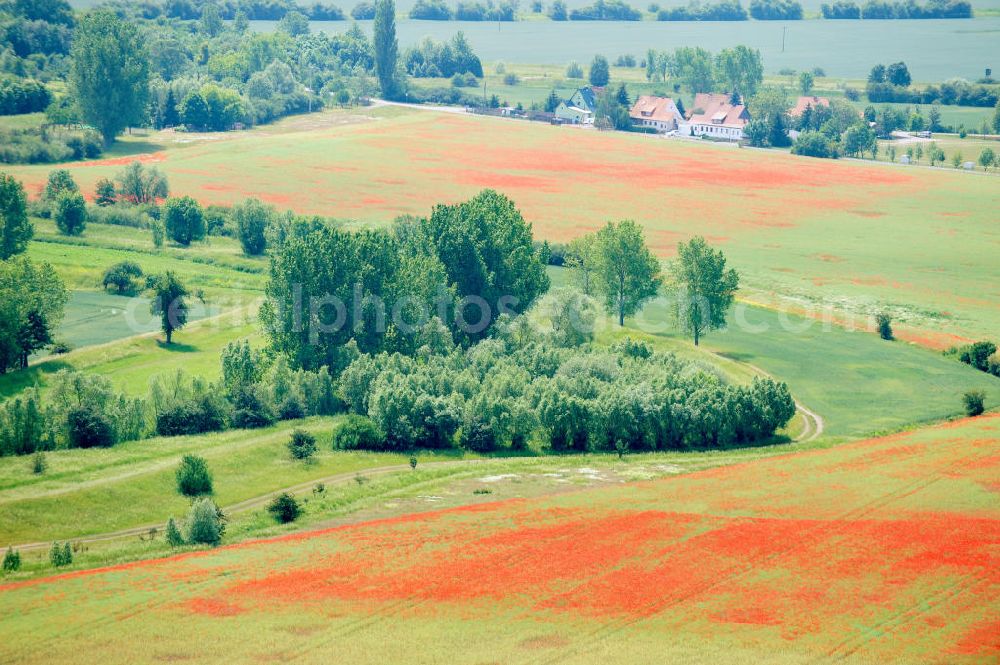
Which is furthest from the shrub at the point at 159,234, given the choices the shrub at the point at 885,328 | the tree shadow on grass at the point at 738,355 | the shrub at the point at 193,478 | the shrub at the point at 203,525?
the shrub at the point at 885,328

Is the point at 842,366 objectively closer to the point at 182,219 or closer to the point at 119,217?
the point at 182,219

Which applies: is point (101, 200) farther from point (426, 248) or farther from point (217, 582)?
point (217, 582)

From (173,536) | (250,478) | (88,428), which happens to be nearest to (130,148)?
(88,428)

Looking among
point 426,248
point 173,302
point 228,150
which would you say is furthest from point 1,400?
point 228,150

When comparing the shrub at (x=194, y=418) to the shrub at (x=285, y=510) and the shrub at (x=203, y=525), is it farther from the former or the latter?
the shrub at (x=203, y=525)

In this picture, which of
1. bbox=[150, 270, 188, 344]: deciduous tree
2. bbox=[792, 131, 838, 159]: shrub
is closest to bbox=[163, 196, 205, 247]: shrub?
bbox=[150, 270, 188, 344]: deciduous tree

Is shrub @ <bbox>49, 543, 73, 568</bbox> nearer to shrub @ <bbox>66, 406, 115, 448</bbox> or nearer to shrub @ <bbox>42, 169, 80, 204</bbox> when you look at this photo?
shrub @ <bbox>66, 406, 115, 448</bbox>

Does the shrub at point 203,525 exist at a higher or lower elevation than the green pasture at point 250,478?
higher
